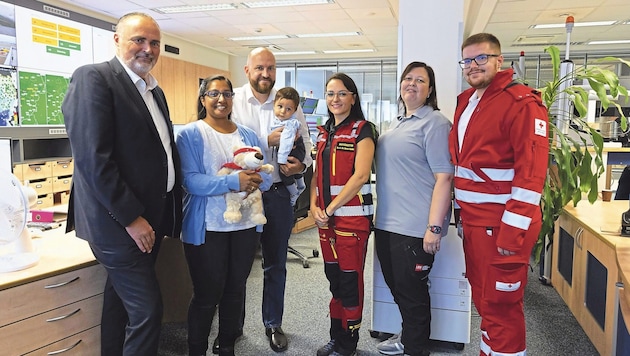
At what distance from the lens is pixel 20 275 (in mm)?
1648

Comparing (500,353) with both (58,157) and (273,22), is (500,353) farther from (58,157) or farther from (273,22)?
(273,22)

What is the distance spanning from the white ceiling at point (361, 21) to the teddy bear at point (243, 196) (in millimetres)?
4779

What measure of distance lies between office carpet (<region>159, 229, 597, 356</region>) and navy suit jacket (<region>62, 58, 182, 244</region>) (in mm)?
1131

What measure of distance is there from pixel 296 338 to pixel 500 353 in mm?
1221

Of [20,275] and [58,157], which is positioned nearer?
[20,275]

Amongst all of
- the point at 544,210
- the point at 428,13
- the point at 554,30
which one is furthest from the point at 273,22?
the point at 544,210

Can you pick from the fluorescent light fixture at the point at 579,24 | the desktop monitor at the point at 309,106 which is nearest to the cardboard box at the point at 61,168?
the desktop monitor at the point at 309,106

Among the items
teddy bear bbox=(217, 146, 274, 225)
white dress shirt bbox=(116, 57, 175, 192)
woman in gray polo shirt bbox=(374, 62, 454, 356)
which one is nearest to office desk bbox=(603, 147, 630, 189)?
woman in gray polo shirt bbox=(374, 62, 454, 356)

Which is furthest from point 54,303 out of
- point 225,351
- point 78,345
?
point 225,351

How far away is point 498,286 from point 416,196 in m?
0.53

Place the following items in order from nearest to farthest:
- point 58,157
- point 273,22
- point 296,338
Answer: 1. point 296,338
2. point 58,157
3. point 273,22

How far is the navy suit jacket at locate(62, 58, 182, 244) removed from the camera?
1512 mm

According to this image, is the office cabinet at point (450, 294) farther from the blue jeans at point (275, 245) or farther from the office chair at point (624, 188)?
the office chair at point (624, 188)

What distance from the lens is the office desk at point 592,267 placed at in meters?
2.17
